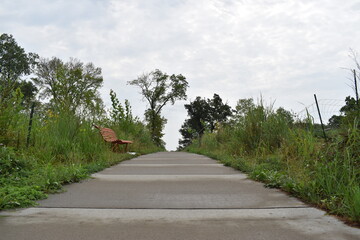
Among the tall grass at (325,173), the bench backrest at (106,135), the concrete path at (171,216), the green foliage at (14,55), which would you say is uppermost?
the green foliage at (14,55)

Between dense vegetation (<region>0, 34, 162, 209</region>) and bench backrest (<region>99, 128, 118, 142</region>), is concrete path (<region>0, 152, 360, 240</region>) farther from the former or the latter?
bench backrest (<region>99, 128, 118, 142</region>)

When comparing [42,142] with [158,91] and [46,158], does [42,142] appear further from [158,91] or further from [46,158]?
[158,91]

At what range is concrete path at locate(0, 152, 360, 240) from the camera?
2559mm

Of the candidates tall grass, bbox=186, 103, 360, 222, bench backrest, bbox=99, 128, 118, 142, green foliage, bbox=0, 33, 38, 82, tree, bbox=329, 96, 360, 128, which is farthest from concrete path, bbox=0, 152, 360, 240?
green foliage, bbox=0, 33, 38, 82

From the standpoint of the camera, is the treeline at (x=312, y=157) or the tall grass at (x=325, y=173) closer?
A: the tall grass at (x=325, y=173)

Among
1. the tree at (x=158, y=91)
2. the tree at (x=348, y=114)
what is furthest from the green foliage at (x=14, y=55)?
the tree at (x=348, y=114)

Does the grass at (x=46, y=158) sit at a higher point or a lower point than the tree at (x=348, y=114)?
lower

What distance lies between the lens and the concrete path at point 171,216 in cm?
256

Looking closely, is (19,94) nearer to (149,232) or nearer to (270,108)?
(149,232)

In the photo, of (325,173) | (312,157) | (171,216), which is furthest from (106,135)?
(325,173)

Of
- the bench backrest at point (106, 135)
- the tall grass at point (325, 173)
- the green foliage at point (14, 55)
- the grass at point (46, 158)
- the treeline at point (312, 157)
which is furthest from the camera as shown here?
the green foliage at point (14, 55)

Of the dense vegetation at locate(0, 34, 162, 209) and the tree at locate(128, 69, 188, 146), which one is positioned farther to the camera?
the tree at locate(128, 69, 188, 146)

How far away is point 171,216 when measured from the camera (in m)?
3.11

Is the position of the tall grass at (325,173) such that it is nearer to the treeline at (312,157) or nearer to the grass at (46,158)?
the treeline at (312,157)
